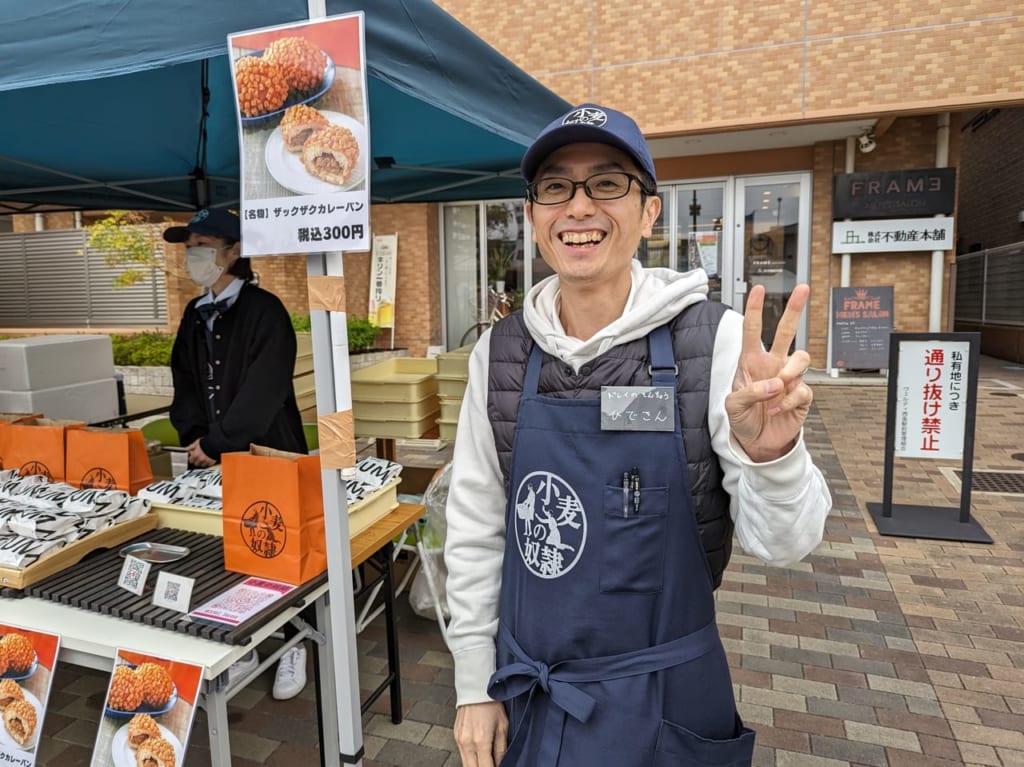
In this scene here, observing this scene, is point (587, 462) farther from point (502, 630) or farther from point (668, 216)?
point (668, 216)

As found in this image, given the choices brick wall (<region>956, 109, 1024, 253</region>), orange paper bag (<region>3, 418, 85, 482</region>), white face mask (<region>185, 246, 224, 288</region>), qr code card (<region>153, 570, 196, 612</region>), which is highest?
brick wall (<region>956, 109, 1024, 253</region>)

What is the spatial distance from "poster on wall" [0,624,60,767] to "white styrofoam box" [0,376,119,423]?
7.08ft

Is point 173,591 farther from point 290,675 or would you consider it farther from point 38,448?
point 290,675

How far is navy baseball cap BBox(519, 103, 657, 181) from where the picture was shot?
1.35 m

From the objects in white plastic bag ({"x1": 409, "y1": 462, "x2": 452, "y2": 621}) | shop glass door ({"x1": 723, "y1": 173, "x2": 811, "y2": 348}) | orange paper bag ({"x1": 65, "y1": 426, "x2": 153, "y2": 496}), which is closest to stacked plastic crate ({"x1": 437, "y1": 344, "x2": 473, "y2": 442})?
white plastic bag ({"x1": 409, "y1": 462, "x2": 452, "y2": 621})

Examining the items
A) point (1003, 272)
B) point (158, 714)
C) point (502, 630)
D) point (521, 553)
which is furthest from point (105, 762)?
point (1003, 272)

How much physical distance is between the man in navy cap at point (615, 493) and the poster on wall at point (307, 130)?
1.68 feet

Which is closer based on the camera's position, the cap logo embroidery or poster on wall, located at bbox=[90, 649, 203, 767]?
the cap logo embroidery

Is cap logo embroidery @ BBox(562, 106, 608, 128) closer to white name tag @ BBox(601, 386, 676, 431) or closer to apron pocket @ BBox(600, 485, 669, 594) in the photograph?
white name tag @ BBox(601, 386, 676, 431)

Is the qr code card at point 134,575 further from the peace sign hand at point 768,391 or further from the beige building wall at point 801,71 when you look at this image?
the beige building wall at point 801,71

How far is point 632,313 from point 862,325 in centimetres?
1098

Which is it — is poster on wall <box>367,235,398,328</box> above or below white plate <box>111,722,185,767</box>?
above

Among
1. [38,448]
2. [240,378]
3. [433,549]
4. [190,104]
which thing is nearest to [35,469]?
[38,448]

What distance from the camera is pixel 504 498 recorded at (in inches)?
62.0
